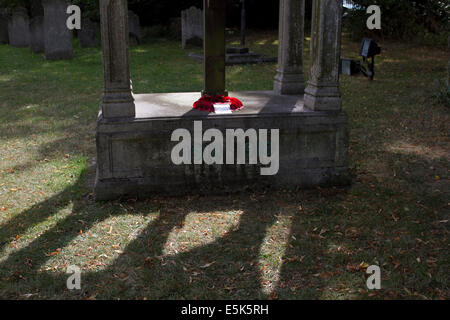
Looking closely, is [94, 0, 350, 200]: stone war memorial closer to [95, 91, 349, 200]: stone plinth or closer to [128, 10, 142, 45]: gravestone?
[95, 91, 349, 200]: stone plinth

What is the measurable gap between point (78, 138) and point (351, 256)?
550 cm

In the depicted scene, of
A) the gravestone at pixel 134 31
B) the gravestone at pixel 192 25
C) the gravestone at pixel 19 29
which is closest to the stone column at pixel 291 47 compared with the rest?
the gravestone at pixel 192 25

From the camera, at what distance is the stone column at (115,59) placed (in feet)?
17.0

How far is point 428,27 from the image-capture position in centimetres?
1844

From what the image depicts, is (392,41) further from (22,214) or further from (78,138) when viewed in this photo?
(22,214)

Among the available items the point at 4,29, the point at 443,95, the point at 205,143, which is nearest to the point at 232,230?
the point at 205,143

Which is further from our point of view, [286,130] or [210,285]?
[286,130]

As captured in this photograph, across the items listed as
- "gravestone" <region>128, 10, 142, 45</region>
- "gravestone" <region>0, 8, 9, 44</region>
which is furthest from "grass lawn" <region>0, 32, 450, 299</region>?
"gravestone" <region>0, 8, 9, 44</region>

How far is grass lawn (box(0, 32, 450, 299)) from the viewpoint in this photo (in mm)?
3980

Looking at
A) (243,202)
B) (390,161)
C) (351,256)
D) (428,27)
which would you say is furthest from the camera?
(428,27)

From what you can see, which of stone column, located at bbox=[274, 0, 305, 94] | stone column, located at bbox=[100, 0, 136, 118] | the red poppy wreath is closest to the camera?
stone column, located at bbox=[100, 0, 136, 118]

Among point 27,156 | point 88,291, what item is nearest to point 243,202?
point 88,291

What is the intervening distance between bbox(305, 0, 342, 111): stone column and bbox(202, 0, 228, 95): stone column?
47.2 inches

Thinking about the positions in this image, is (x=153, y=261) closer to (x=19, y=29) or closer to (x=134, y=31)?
(x=134, y=31)
